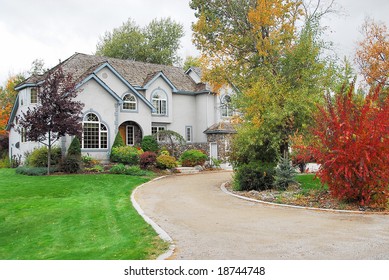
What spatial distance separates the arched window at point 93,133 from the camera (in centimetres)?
2616

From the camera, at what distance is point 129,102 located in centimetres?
2916

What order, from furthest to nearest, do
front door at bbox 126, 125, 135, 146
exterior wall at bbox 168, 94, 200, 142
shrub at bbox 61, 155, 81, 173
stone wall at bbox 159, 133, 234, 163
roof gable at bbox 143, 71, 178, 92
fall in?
exterior wall at bbox 168, 94, 200, 142 → roof gable at bbox 143, 71, 178, 92 → front door at bbox 126, 125, 135, 146 → stone wall at bbox 159, 133, 234, 163 → shrub at bbox 61, 155, 81, 173

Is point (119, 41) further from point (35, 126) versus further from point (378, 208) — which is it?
point (378, 208)

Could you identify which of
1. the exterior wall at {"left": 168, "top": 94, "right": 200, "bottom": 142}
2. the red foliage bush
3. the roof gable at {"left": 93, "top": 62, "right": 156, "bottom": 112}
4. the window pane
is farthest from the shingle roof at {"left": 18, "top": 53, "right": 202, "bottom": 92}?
the red foliage bush

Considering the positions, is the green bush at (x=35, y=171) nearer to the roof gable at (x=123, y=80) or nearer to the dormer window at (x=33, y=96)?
the dormer window at (x=33, y=96)

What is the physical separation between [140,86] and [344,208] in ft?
72.9

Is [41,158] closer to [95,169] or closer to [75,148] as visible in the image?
[75,148]

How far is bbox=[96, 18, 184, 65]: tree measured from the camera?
48031 millimetres

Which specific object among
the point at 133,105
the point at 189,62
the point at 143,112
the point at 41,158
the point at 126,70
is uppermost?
the point at 189,62

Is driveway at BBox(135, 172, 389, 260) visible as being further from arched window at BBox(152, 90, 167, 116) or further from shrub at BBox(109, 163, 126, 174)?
arched window at BBox(152, 90, 167, 116)

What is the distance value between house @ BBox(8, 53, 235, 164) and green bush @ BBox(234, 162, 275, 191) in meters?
6.49

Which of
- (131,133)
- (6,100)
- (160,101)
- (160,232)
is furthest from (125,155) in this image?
(6,100)

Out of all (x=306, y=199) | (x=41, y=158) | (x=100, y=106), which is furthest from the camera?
(x=100, y=106)

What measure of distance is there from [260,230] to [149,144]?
788 inches
